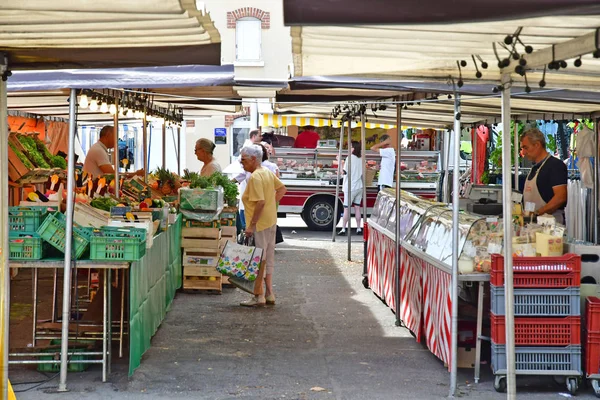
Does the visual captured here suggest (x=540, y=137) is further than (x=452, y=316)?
Yes

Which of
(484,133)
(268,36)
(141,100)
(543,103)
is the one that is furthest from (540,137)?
(268,36)

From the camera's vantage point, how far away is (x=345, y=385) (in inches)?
291

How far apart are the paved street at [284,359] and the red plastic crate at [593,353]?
0.72 ft

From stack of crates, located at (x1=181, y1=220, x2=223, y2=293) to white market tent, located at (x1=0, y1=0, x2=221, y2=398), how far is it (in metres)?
4.53

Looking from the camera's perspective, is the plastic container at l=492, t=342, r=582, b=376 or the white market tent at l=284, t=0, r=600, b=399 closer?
the white market tent at l=284, t=0, r=600, b=399

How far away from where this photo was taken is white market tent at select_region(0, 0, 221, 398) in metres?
5.03

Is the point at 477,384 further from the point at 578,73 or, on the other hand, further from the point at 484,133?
the point at 484,133

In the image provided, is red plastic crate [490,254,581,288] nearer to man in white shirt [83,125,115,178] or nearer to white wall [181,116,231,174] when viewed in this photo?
man in white shirt [83,125,115,178]

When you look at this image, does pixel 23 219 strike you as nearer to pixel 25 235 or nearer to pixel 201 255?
pixel 25 235

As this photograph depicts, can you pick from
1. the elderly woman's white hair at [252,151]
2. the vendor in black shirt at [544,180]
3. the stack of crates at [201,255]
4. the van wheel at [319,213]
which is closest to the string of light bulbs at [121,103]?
the elderly woman's white hair at [252,151]

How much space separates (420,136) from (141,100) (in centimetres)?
1125

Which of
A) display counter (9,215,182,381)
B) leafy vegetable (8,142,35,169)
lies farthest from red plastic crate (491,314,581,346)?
leafy vegetable (8,142,35,169)

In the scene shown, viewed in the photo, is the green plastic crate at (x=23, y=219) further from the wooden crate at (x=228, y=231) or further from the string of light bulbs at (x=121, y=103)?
the wooden crate at (x=228, y=231)

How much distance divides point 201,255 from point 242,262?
1.36 meters
